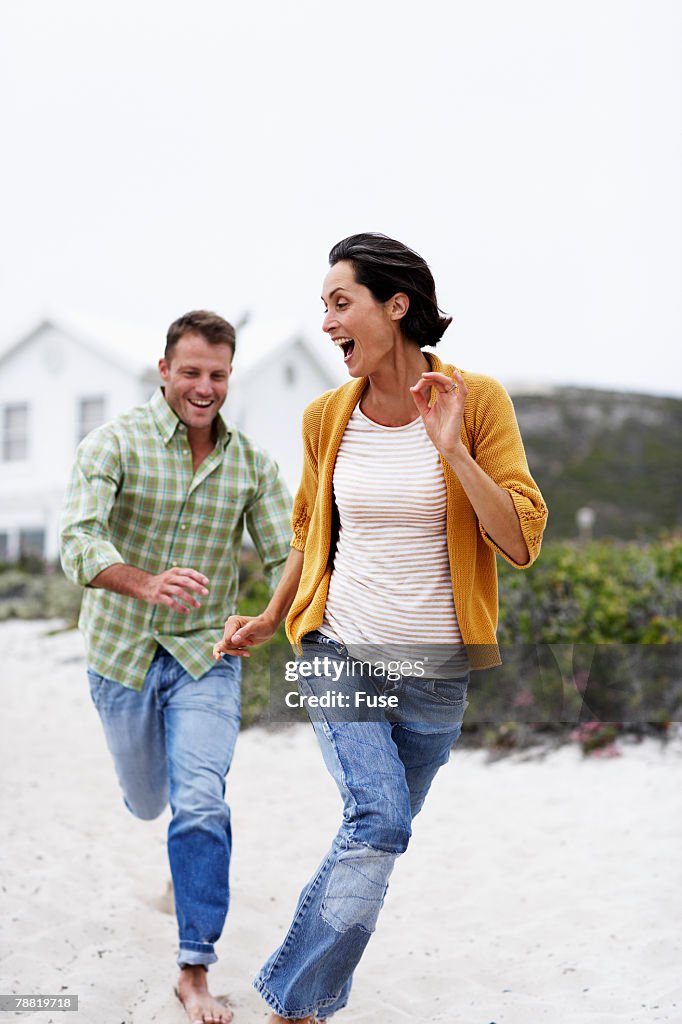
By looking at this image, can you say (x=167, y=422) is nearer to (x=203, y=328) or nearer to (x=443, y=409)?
(x=203, y=328)

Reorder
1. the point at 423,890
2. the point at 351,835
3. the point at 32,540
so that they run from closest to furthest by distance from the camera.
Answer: the point at 351,835
the point at 423,890
the point at 32,540

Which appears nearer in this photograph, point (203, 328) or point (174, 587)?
point (174, 587)

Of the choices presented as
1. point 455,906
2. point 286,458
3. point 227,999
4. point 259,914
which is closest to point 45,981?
point 227,999

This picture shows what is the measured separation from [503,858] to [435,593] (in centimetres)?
309

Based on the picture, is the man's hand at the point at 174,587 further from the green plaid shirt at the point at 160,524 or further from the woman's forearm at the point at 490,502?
the woman's forearm at the point at 490,502

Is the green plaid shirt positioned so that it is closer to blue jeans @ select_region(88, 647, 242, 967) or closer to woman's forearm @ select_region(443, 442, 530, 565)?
blue jeans @ select_region(88, 647, 242, 967)

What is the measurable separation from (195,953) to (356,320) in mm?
2044

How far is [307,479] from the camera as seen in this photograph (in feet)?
10.9

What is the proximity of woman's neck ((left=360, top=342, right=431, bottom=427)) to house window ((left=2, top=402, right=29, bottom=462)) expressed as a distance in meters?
18.8

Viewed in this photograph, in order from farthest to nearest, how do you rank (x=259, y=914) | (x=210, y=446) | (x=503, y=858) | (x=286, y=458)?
(x=286, y=458), (x=503, y=858), (x=259, y=914), (x=210, y=446)

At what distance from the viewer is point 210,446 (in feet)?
13.7

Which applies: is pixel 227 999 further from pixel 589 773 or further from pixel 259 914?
pixel 589 773

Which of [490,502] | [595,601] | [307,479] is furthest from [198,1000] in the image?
[595,601]

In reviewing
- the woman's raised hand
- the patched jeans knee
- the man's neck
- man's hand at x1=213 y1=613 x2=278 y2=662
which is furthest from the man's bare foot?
the woman's raised hand
